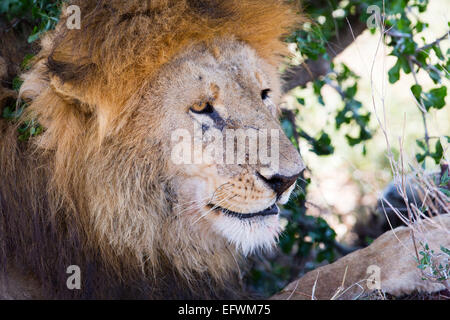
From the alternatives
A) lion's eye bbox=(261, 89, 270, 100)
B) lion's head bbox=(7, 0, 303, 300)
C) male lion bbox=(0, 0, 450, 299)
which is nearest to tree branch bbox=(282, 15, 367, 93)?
lion's eye bbox=(261, 89, 270, 100)

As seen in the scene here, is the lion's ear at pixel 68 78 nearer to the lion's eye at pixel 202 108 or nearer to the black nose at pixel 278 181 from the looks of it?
the lion's eye at pixel 202 108

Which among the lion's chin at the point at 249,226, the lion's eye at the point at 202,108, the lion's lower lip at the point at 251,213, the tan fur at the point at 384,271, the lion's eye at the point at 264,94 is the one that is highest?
the lion's eye at the point at 202,108

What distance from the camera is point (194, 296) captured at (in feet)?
10.7

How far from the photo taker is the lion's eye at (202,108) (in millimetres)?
2770

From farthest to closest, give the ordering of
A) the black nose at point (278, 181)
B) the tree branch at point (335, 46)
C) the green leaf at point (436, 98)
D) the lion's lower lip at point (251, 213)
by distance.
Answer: the tree branch at point (335, 46)
the green leaf at point (436, 98)
the lion's lower lip at point (251, 213)
the black nose at point (278, 181)

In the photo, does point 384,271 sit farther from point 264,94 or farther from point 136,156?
point 136,156

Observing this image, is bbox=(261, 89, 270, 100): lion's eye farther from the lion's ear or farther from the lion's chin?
the lion's ear

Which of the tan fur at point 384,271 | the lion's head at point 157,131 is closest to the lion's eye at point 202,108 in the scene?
the lion's head at point 157,131

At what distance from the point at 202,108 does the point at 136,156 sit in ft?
1.21

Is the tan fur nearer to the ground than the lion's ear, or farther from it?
nearer to the ground

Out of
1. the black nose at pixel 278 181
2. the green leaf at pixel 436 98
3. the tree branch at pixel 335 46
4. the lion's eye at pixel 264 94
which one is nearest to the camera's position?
the black nose at pixel 278 181

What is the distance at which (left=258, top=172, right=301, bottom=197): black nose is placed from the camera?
2.61m
